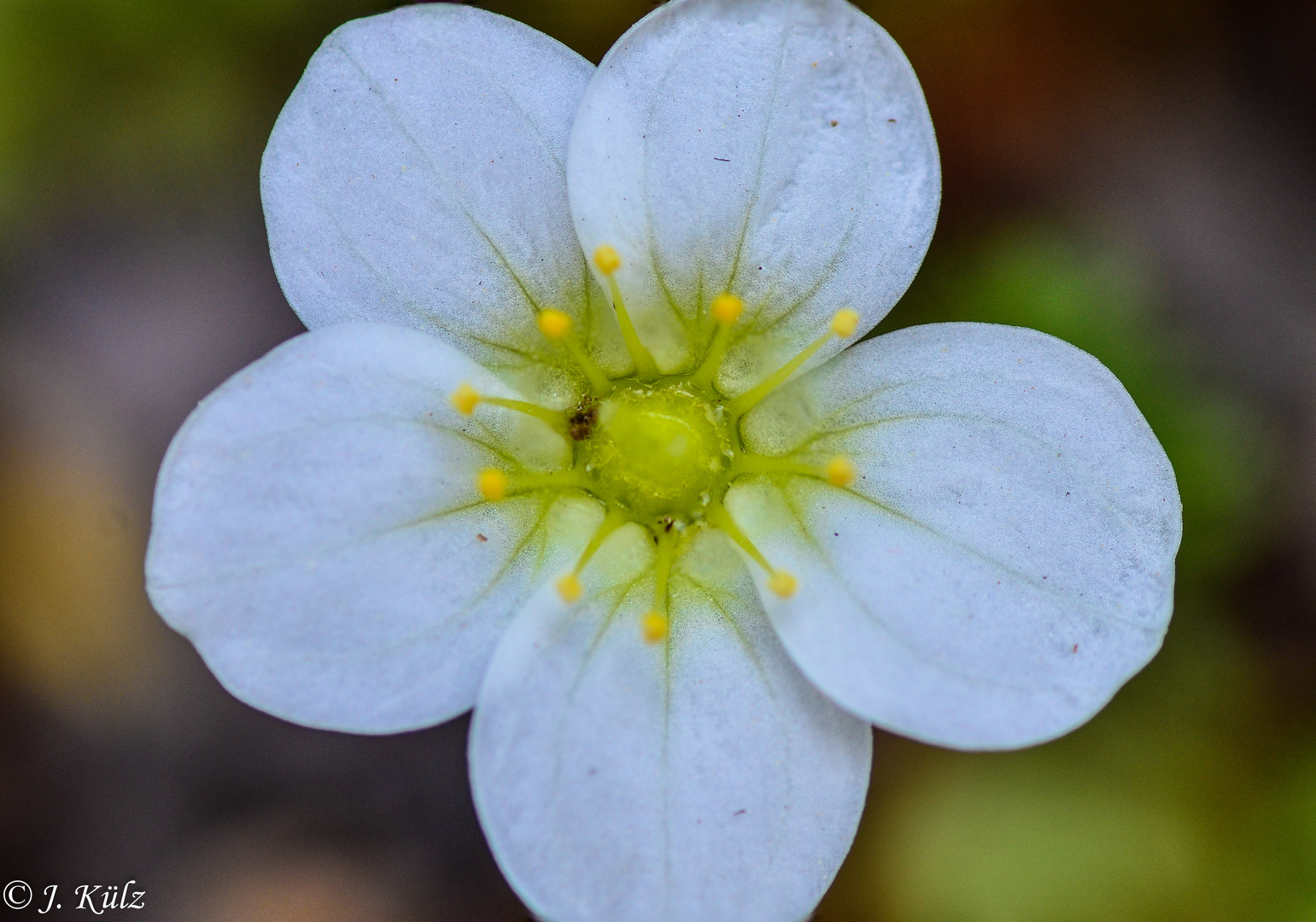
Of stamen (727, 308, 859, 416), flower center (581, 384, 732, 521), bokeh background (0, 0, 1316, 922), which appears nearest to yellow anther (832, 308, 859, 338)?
stamen (727, 308, 859, 416)

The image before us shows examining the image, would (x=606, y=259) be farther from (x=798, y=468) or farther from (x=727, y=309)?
(x=798, y=468)

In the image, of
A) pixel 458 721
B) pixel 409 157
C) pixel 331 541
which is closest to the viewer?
pixel 331 541

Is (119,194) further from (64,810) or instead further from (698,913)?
→ (698,913)

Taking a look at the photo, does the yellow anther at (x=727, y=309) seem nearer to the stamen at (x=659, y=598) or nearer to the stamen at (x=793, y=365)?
the stamen at (x=793, y=365)

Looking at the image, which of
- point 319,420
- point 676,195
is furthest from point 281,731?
point 676,195

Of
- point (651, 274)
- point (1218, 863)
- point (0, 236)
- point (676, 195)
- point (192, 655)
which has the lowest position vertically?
point (1218, 863)

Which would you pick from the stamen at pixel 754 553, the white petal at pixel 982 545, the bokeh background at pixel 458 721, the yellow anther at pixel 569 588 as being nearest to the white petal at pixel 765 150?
the white petal at pixel 982 545

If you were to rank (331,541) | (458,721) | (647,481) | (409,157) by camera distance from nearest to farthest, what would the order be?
(331,541) < (409,157) < (647,481) < (458,721)

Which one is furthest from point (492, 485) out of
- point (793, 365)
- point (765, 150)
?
point (765, 150)
